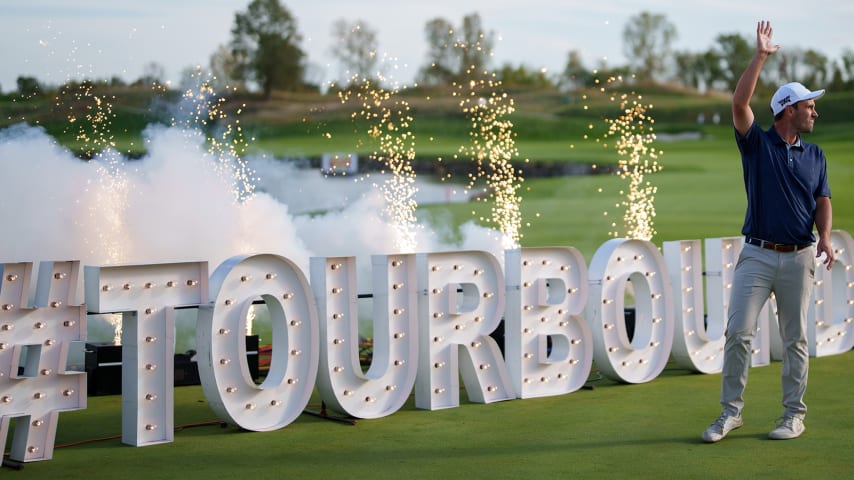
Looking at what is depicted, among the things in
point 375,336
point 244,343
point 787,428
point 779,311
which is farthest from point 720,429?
point 244,343

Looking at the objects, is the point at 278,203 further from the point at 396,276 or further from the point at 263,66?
the point at 396,276

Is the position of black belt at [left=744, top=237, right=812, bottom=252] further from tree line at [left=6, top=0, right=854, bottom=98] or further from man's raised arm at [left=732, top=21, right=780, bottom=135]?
tree line at [left=6, top=0, right=854, bottom=98]

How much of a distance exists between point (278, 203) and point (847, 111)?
11.4 meters

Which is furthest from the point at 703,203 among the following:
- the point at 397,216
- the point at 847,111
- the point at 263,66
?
the point at 263,66

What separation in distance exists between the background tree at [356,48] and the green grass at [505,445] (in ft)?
24.2

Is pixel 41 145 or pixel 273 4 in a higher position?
pixel 273 4

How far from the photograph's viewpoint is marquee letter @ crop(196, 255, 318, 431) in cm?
520

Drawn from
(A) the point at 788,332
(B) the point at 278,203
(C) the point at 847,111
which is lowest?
(A) the point at 788,332

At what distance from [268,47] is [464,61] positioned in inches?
117

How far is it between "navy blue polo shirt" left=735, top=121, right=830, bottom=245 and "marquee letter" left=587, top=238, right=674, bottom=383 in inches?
65.7

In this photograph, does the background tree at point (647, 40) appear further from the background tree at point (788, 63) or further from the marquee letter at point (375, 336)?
the marquee letter at point (375, 336)

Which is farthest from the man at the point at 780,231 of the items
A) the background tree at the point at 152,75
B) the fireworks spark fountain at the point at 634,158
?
the fireworks spark fountain at the point at 634,158

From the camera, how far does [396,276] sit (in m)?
5.77

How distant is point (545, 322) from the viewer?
6.21 metres
